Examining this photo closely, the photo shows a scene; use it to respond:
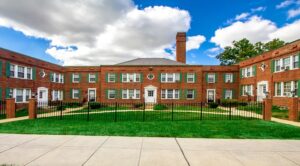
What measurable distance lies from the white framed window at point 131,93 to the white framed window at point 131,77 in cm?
150

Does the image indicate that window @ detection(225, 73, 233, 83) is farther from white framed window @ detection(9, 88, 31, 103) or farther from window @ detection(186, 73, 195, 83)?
white framed window @ detection(9, 88, 31, 103)

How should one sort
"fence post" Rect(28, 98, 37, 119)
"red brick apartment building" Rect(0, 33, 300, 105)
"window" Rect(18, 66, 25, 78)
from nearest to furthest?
"fence post" Rect(28, 98, 37, 119), "window" Rect(18, 66, 25, 78), "red brick apartment building" Rect(0, 33, 300, 105)

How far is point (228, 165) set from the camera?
4.11 meters

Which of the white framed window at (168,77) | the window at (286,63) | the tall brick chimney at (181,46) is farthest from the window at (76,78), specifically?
the window at (286,63)

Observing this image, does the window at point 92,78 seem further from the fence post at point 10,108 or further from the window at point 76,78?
the fence post at point 10,108

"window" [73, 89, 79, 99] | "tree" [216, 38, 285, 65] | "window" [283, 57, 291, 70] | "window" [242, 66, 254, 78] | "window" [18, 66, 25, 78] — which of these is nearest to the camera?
"window" [283, 57, 291, 70]

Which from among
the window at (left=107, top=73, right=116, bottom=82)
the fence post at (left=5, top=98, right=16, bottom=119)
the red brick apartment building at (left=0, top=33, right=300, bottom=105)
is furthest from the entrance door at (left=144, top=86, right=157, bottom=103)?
the fence post at (left=5, top=98, right=16, bottom=119)

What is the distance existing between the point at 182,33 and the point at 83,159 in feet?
93.8

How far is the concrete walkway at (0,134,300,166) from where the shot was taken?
430 centimetres

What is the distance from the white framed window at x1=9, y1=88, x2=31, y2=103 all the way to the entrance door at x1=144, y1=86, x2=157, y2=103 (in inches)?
577

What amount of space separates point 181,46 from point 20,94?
24.4 metres

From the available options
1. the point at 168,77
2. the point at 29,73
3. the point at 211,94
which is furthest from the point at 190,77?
the point at 29,73

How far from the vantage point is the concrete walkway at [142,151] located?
14.1 ft

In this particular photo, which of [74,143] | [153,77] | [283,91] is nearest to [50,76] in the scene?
[153,77]
